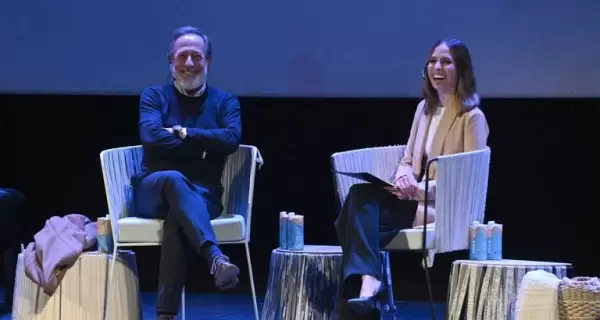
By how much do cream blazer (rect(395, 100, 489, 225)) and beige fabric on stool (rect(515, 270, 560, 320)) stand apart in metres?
0.65

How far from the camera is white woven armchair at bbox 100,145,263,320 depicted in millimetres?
3688

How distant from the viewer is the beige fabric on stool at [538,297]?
297 centimetres

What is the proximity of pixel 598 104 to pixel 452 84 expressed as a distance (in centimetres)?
149

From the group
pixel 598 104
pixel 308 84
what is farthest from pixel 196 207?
pixel 598 104

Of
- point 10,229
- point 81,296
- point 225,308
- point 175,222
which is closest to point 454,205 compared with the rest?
point 175,222

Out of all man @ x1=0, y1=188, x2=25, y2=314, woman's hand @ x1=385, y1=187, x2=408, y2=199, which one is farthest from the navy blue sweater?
man @ x1=0, y1=188, x2=25, y2=314

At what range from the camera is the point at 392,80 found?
504 centimetres

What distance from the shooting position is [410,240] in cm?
357

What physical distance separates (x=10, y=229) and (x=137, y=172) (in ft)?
2.98

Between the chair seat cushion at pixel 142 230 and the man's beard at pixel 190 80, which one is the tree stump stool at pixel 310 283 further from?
the man's beard at pixel 190 80

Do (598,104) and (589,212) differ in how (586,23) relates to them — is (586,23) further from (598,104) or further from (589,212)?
(589,212)

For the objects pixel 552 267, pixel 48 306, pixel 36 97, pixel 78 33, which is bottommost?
pixel 48 306

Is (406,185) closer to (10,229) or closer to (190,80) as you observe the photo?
(190,80)

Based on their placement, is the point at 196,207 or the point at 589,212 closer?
the point at 196,207
